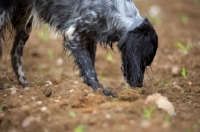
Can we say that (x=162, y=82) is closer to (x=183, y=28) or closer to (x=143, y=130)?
(x=143, y=130)

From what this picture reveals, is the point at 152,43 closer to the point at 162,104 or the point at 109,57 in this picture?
the point at 162,104

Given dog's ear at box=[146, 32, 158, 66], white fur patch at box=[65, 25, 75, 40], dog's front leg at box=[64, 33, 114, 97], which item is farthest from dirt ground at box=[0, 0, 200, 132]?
white fur patch at box=[65, 25, 75, 40]

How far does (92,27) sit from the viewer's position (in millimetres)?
A: 5230

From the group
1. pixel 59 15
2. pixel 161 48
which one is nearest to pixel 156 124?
pixel 59 15

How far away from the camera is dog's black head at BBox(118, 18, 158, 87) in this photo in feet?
15.8

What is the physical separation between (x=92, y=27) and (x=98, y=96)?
3.88 feet

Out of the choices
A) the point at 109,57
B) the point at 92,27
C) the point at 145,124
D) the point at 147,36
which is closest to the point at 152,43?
the point at 147,36

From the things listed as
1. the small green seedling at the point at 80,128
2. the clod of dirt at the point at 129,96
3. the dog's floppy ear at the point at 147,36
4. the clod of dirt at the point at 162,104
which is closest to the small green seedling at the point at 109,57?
the dog's floppy ear at the point at 147,36

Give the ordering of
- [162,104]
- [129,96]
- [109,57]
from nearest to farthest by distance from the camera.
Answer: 1. [162,104]
2. [129,96]
3. [109,57]

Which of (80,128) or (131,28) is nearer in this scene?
(80,128)

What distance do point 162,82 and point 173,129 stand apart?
256 cm

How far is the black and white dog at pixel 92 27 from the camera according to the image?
4.88 meters

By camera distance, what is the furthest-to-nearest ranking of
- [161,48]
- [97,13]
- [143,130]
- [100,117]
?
[161,48]
[97,13]
[100,117]
[143,130]

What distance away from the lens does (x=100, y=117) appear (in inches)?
151
